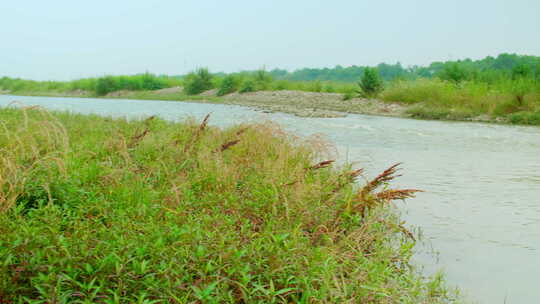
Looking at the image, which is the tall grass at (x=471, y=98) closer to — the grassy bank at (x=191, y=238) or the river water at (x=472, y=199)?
the river water at (x=472, y=199)

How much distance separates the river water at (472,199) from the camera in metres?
3.29

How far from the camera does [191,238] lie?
2631 mm

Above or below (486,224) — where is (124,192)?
above

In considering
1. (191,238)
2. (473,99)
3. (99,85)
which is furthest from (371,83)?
(191,238)

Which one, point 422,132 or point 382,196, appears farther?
point 422,132

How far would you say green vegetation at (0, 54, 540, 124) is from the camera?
1515cm

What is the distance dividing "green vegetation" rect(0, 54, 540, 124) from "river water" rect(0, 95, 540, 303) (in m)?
3.84

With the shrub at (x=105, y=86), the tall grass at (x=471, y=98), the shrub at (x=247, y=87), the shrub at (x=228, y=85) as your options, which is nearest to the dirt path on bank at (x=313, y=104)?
the shrub at (x=247, y=87)

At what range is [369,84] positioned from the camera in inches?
825

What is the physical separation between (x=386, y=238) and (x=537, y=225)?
1.70 m

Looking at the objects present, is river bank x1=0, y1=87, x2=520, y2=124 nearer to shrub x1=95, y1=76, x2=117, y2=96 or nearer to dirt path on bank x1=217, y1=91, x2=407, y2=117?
dirt path on bank x1=217, y1=91, x2=407, y2=117

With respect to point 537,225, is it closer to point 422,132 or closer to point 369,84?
point 422,132

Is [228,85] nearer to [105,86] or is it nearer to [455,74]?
[105,86]

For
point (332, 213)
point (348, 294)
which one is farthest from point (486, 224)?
point (348, 294)
